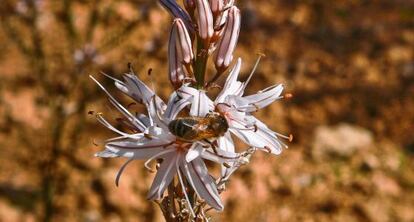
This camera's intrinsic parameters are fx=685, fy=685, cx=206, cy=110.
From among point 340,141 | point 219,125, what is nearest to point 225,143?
point 219,125

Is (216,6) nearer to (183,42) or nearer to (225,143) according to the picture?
(183,42)

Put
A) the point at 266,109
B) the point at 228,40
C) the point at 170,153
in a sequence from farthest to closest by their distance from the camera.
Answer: the point at 266,109
the point at 228,40
the point at 170,153

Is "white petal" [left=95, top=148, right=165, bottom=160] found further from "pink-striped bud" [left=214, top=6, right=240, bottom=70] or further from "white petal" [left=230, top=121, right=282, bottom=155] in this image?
"pink-striped bud" [left=214, top=6, right=240, bottom=70]

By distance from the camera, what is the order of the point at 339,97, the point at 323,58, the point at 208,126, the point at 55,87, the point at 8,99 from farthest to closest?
1. the point at 323,58
2. the point at 339,97
3. the point at 8,99
4. the point at 55,87
5. the point at 208,126

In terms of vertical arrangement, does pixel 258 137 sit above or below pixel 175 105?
below

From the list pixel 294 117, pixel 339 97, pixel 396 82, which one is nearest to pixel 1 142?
pixel 294 117

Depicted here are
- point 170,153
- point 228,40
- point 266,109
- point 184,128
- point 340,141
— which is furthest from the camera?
point 266,109

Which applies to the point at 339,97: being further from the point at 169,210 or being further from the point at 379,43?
the point at 169,210

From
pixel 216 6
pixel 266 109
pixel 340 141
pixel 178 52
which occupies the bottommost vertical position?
pixel 340 141
